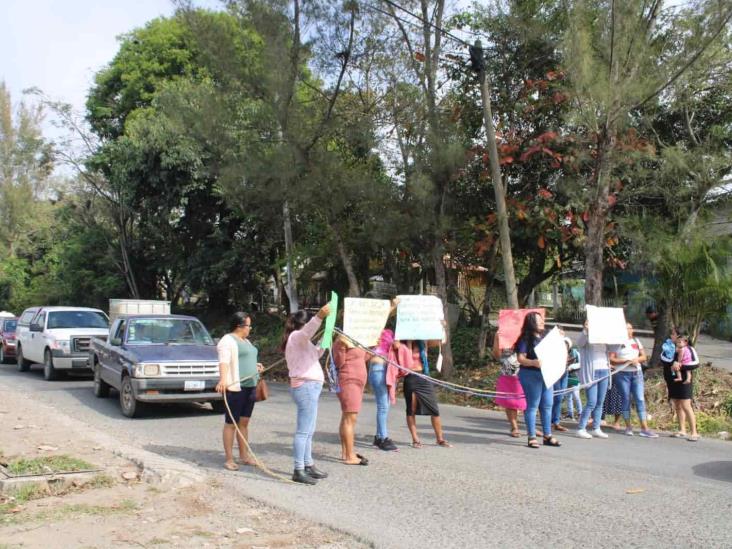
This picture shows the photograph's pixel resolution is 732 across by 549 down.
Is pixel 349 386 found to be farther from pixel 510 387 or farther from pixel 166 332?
pixel 166 332

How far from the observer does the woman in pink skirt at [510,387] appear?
31.3 ft

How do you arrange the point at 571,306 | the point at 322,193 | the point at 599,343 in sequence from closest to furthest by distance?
the point at 599,343, the point at 322,193, the point at 571,306

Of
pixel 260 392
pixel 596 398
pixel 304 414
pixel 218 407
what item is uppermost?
pixel 260 392

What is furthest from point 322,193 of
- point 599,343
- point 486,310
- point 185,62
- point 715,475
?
point 185,62

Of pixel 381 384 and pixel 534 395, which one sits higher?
pixel 381 384

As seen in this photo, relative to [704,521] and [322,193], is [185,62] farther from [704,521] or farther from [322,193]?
[704,521]

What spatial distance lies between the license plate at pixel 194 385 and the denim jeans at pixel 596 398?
5.85 metres

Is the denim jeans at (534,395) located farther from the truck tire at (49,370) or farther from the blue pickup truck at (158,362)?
the truck tire at (49,370)

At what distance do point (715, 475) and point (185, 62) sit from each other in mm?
27568

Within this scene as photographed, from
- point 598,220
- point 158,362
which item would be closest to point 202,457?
point 158,362

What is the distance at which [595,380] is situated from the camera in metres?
9.93

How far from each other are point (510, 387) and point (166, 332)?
20.6 ft

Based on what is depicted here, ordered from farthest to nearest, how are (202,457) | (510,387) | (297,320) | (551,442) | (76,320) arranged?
(76,320), (510,387), (551,442), (202,457), (297,320)

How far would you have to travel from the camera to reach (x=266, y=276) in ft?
93.7
